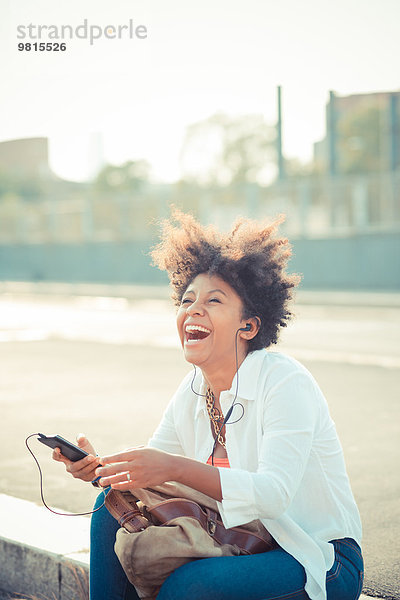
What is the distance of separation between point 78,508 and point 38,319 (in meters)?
13.7

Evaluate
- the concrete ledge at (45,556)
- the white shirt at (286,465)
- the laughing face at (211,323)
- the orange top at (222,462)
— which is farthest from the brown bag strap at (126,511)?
the concrete ledge at (45,556)

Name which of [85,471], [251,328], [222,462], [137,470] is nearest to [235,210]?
[251,328]

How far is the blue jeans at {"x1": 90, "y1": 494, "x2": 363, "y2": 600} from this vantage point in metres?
2.40

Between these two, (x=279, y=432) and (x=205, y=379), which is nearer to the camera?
(x=279, y=432)

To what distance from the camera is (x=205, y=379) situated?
3.04 meters

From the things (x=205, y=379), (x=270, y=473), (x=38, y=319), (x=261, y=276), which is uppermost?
(x=261, y=276)

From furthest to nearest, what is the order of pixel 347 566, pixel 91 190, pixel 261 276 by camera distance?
pixel 91 190 < pixel 261 276 < pixel 347 566

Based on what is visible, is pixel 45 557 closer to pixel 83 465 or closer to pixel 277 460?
pixel 83 465

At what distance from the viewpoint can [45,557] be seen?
3.71 metres

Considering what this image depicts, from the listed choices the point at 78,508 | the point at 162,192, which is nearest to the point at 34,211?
the point at 162,192

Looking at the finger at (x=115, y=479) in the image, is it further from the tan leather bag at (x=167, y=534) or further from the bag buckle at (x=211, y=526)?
the bag buckle at (x=211, y=526)

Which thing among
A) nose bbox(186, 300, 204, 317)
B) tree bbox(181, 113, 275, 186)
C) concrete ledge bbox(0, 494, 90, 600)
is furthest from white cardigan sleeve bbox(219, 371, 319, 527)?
tree bbox(181, 113, 275, 186)

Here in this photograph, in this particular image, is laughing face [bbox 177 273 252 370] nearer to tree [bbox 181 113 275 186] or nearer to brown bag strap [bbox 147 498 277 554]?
brown bag strap [bbox 147 498 277 554]

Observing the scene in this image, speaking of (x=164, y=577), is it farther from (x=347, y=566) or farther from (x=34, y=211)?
(x=34, y=211)
